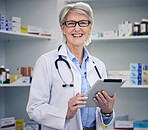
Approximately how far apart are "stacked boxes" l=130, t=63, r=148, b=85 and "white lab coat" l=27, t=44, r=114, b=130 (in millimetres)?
1158

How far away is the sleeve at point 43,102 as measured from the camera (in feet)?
5.45

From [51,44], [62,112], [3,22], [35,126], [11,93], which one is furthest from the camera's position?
[11,93]

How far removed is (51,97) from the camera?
178 centimetres

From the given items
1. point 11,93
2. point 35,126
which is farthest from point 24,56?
point 35,126

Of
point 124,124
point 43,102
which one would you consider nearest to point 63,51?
point 43,102

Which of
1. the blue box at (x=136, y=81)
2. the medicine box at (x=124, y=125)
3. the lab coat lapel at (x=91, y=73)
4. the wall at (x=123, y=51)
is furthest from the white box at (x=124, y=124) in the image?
the lab coat lapel at (x=91, y=73)

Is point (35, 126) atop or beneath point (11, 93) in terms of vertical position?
beneath

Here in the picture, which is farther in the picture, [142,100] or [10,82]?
[142,100]

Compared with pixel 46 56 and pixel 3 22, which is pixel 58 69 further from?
pixel 3 22

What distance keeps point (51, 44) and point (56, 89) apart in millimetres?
1385

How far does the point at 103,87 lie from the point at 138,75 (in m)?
1.45

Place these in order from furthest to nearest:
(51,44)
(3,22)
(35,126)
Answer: (51,44), (35,126), (3,22)

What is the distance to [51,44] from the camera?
3062 millimetres

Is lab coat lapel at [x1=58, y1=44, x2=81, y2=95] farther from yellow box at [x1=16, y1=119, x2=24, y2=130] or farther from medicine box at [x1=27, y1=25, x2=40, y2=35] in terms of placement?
yellow box at [x1=16, y1=119, x2=24, y2=130]
